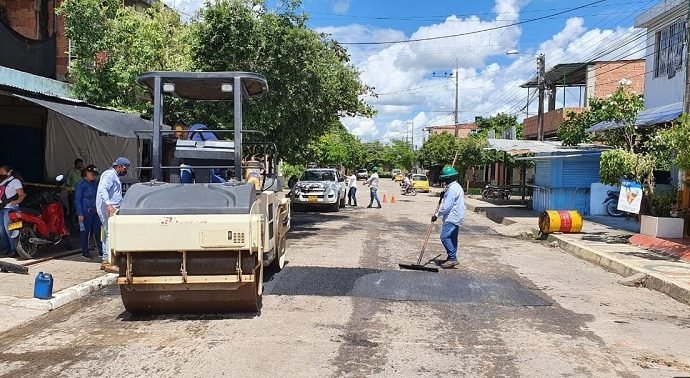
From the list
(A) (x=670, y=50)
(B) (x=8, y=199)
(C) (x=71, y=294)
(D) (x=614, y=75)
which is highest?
(D) (x=614, y=75)

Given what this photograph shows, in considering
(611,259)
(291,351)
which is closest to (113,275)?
(291,351)

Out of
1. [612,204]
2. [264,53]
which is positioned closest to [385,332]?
[264,53]

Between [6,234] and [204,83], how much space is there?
482cm

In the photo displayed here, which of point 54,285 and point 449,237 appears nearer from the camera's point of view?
point 54,285

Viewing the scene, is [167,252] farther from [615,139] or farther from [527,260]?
[615,139]

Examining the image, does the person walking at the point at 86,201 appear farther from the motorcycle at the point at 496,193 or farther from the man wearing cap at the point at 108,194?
the motorcycle at the point at 496,193

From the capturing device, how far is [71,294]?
8102 mm

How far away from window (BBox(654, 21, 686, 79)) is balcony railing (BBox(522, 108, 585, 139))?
10.1 metres

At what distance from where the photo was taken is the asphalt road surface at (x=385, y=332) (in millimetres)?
5492

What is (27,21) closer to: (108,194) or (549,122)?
(108,194)

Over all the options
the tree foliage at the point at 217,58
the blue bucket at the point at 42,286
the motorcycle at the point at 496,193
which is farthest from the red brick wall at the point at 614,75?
the blue bucket at the point at 42,286

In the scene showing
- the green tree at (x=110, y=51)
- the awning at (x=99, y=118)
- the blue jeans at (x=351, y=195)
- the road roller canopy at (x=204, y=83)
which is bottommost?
the blue jeans at (x=351, y=195)

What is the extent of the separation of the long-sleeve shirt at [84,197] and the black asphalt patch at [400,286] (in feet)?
11.6

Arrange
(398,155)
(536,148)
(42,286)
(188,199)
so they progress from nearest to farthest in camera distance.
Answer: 1. (188,199)
2. (42,286)
3. (536,148)
4. (398,155)
